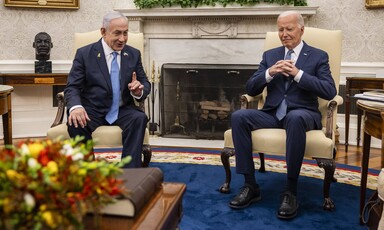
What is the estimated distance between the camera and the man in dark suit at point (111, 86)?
2.71 meters

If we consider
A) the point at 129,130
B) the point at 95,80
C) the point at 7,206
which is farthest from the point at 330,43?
the point at 7,206

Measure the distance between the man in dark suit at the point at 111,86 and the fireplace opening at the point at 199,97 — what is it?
6.01 ft

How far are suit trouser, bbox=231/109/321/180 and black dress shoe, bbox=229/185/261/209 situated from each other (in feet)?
0.36

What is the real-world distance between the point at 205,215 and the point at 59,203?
170 cm

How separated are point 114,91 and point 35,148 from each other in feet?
6.49

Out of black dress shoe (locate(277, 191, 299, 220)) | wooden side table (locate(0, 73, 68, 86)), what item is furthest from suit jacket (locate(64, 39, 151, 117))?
wooden side table (locate(0, 73, 68, 86))

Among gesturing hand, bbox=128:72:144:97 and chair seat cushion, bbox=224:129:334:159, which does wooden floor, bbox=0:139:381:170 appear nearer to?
chair seat cushion, bbox=224:129:334:159

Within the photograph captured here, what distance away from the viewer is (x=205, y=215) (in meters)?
2.47

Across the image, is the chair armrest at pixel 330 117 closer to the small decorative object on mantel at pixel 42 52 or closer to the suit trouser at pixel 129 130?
the suit trouser at pixel 129 130

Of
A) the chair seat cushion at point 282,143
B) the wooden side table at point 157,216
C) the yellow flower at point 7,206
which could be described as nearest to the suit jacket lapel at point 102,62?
the chair seat cushion at point 282,143

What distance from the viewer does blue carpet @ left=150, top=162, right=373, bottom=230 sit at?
92.7 inches

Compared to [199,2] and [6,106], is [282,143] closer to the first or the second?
[6,106]

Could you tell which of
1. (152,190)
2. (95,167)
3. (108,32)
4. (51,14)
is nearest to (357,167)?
(108,32)

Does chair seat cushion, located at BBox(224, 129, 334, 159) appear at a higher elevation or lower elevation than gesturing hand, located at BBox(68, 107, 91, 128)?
lower
